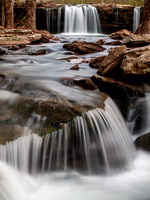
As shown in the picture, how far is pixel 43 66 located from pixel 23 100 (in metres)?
3.48

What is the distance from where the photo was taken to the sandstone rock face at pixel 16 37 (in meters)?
9.95

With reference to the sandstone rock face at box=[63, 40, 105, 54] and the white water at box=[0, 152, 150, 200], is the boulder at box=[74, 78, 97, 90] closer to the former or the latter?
the white water at box=[0, 152, 150, 200]

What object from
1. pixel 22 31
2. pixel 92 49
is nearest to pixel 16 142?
pixel 92 49

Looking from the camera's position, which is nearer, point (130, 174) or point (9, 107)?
point (130, 174)

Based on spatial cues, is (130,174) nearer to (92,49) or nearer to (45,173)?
(45,173)

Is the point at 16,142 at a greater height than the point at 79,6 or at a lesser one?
lesser

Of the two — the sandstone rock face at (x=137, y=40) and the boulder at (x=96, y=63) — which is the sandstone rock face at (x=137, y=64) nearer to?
the boulder at (x=96, y=63)

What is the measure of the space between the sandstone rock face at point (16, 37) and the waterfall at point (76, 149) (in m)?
8.04

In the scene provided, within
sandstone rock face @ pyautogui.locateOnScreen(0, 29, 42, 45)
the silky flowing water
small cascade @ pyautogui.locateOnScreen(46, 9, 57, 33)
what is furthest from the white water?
small cascade @ pyautogui.locateOnScreen(46, 9, 57, 33)

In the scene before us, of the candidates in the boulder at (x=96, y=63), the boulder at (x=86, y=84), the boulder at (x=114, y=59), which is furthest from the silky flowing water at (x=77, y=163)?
the boulder at (x=96, y=63)

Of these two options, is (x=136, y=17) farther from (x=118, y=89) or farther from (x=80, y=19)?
(x=118, y=89)

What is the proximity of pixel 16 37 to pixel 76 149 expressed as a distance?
8809 millimetres

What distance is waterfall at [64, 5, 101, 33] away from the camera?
2184 centimetres

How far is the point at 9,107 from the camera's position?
339cm
